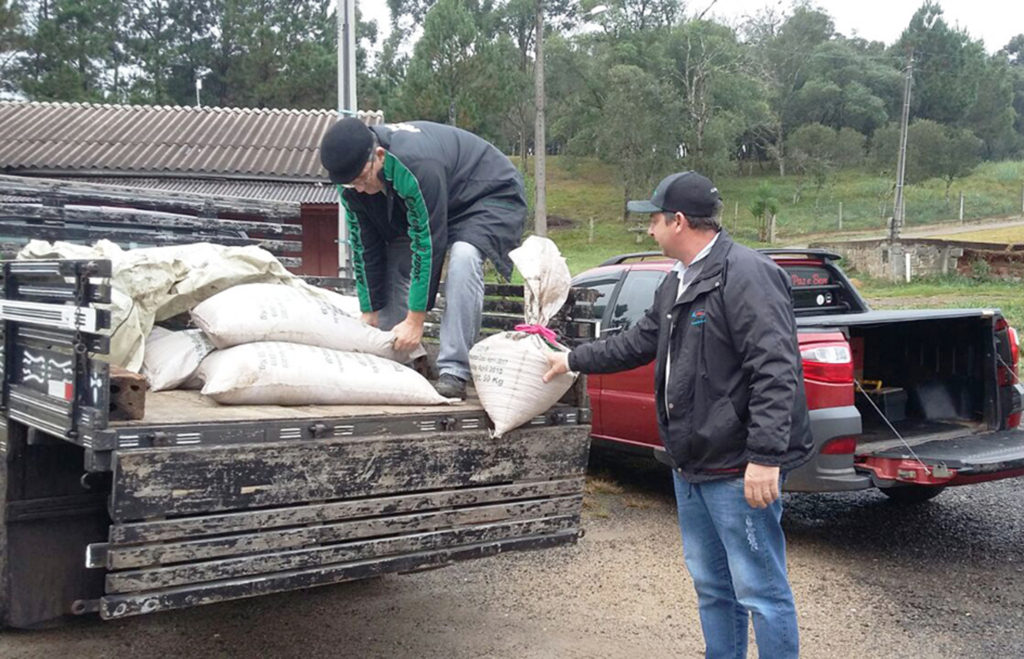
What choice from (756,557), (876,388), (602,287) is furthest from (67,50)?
(756,557)

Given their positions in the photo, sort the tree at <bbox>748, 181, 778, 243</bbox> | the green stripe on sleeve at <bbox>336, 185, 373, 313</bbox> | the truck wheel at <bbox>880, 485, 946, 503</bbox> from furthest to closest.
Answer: the tree at <bbox>748, 181, 778, 243</bbox> → the truck wheel at <bbox>880, 485, 946, 503</bbox> → the green stripe on sleeve at <bbox>336, 185, 373, 313</bbox>

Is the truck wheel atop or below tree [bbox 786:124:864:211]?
below

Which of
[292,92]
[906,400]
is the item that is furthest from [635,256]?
[292,92]

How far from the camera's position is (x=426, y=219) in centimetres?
361

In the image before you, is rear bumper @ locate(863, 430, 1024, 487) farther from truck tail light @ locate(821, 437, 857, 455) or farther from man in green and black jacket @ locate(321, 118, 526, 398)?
man in green and black jacket @ locate(321, 118, 526, 398)

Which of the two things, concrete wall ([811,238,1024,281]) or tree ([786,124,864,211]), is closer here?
concrete wall ([811,238,1024,281])

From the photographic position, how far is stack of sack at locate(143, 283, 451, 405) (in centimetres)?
322

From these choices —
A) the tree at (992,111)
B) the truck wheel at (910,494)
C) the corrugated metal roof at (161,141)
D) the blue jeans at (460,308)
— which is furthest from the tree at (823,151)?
the blue jeans at (460,308)

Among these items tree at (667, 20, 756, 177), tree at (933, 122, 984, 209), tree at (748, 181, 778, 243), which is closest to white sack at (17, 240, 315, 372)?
tree at (748, 181, 778, 243)

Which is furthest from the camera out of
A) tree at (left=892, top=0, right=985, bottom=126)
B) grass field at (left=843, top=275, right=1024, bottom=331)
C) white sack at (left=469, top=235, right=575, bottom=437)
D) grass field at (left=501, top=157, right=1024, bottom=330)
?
tree at (left=892, top=0, right=985, bottom=126)

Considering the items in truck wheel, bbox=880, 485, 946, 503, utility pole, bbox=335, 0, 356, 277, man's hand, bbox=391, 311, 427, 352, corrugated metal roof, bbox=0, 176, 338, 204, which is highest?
utility pole, bbox=335, 0, 356, 277

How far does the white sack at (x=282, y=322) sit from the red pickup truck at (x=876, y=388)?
2.22m

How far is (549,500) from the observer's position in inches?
136

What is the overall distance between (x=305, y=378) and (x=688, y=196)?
1.42 m
